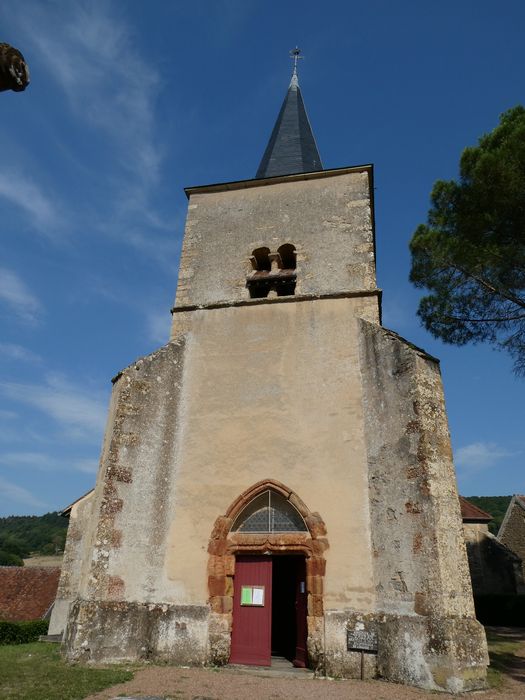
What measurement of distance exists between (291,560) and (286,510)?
9.18ft

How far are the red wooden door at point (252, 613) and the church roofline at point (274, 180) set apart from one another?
8.41m

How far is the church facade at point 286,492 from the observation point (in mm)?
7152

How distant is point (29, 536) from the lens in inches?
2931

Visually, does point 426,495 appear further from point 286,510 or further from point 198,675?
point 198,675

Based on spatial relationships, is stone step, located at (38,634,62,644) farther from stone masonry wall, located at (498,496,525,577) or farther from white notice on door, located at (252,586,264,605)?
stone masonry wall, located at (498,496,525,577)

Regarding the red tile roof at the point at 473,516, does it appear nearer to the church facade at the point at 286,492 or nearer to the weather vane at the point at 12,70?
the church facade at the point at 286,492

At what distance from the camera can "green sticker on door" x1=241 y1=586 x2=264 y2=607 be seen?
8.14 metres

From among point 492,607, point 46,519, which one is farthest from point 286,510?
point 46,519

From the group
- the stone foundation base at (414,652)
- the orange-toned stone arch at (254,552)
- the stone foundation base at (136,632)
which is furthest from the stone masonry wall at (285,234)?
the stone foundation base at (136,632)

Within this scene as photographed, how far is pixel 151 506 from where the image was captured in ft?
27.8

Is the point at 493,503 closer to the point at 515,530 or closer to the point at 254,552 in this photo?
the point at 515,530

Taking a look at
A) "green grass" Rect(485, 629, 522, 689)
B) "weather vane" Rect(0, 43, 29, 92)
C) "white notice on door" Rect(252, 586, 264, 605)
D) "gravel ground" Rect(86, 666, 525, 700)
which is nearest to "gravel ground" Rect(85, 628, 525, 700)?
"gravel ground" Rect(86, 666, 525, 700)

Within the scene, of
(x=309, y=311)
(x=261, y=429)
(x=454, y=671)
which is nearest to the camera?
(x=454, y=671)

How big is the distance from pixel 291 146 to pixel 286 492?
395 inches
